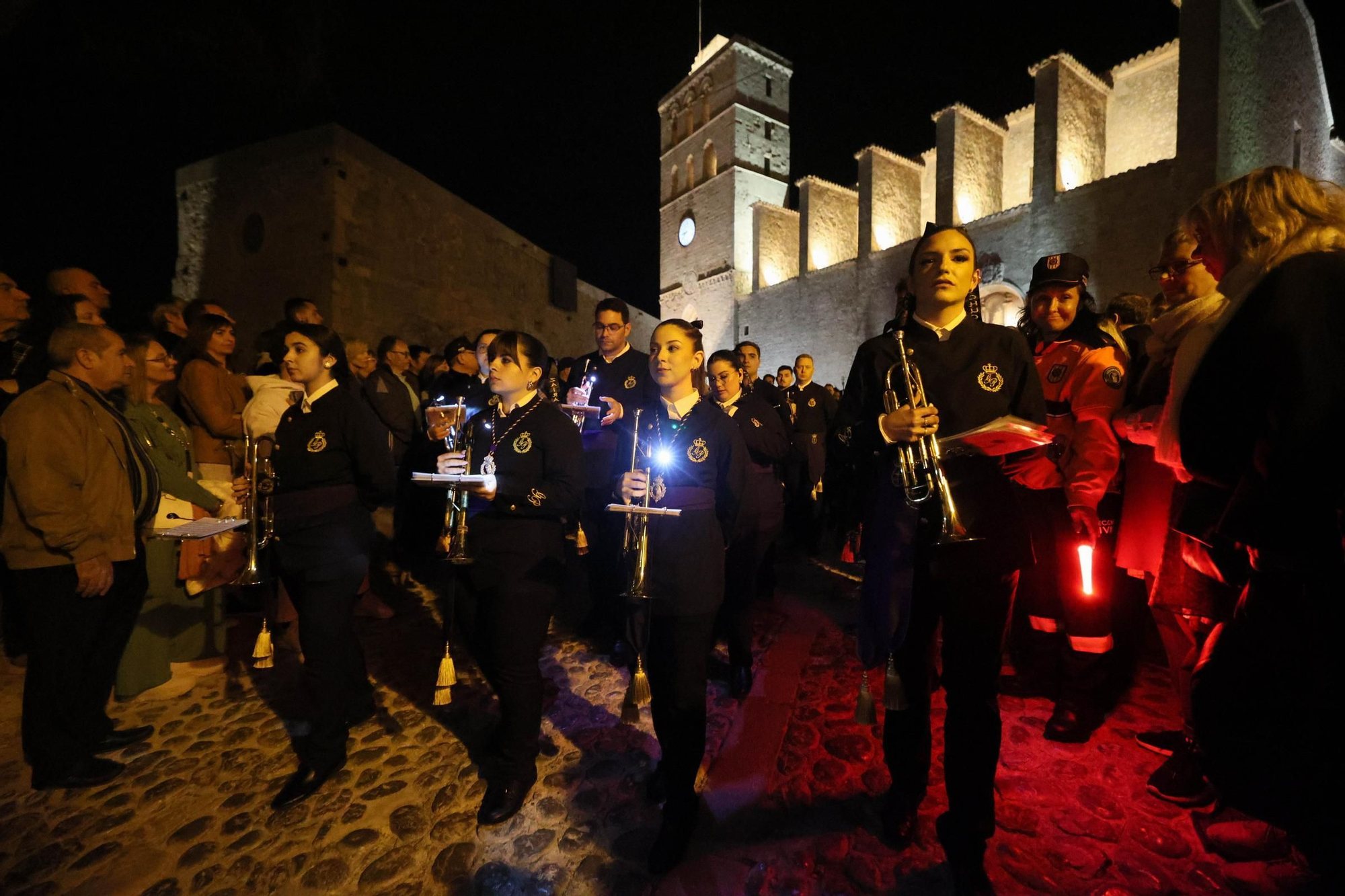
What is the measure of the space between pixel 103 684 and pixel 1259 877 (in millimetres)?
5921

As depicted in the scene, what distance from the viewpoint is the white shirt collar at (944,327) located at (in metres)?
2.30

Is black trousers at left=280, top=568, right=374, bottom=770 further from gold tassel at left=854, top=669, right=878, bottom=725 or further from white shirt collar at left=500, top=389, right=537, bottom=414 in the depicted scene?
gold tassel at left=854, top=669, right=878, bottom=725

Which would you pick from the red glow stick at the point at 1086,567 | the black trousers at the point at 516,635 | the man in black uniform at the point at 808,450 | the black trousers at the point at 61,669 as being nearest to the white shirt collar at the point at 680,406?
the black trousers at the point at 516,635

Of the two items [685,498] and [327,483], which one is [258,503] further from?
[685,498]

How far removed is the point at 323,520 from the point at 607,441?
2206 mm

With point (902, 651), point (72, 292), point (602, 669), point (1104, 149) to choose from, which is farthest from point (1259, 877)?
point (1104, 149)

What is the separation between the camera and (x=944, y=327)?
233 centimetres

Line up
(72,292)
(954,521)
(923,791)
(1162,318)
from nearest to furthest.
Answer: (954,521)
(923,791)
(1162,318)
(72,292)

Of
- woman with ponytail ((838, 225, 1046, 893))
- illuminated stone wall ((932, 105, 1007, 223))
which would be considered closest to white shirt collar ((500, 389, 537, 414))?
woman with ponytail ((838, 225, 1046, 893))

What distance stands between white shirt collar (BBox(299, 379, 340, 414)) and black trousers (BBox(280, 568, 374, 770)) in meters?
0.89

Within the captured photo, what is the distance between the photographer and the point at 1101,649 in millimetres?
3217

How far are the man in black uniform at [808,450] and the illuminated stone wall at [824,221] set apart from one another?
2194 cm

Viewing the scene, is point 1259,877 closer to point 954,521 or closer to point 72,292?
point 954,521

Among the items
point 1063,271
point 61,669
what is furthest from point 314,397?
point 1063,271
